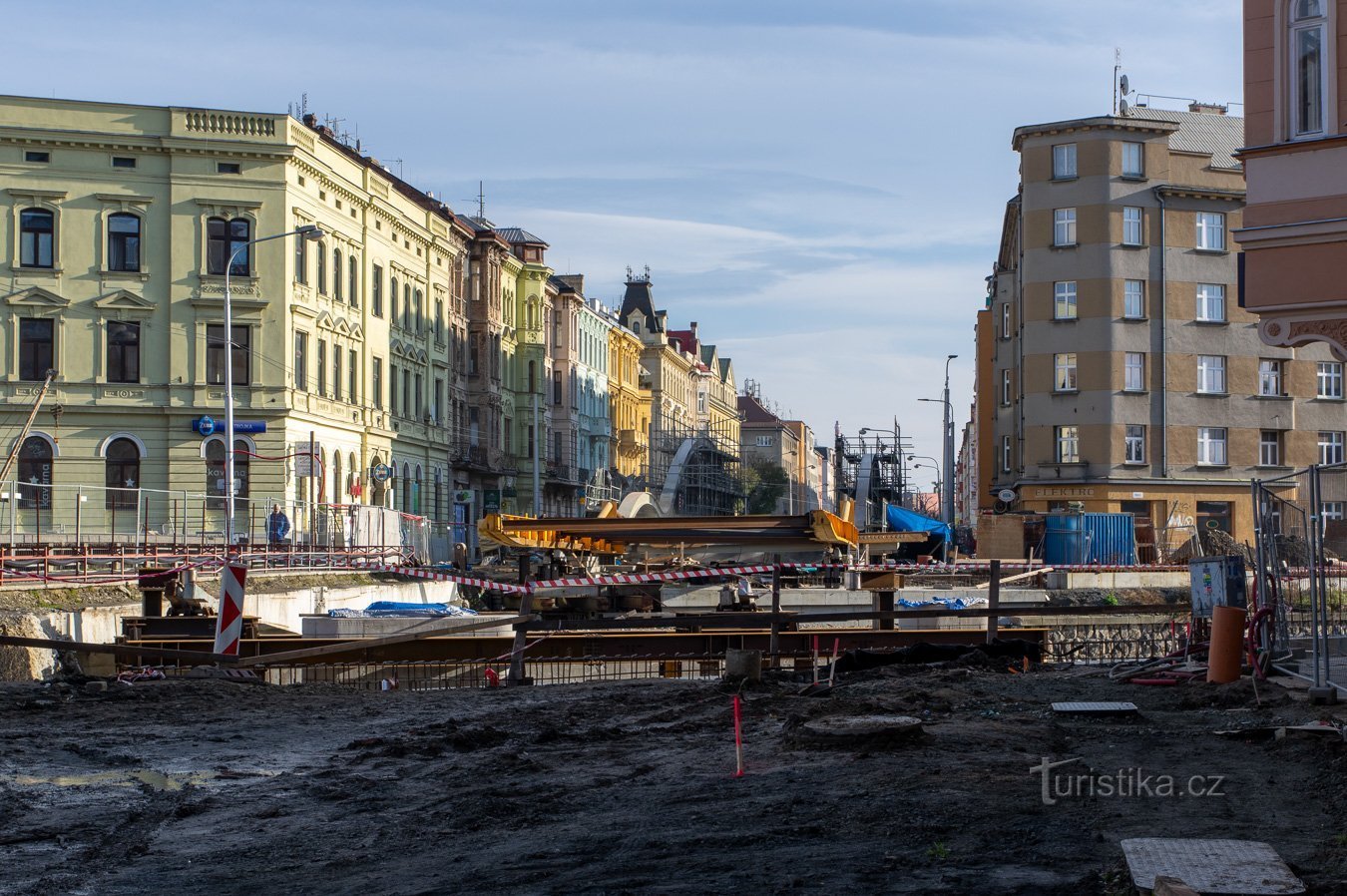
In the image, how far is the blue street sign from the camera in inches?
1875

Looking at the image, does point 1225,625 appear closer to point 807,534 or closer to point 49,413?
point 807,534

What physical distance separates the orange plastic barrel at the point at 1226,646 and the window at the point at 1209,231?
142 ft

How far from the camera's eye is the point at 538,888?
271 inches

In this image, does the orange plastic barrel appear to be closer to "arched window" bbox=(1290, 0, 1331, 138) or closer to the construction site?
the construction site

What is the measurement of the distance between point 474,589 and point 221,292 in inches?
579

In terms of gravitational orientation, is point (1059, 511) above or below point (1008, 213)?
below

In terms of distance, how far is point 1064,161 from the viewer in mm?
54562

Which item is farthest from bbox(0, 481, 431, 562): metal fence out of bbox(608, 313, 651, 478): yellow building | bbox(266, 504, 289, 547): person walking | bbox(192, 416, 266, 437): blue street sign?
bbox(608, 313, 651, 478): yellow building

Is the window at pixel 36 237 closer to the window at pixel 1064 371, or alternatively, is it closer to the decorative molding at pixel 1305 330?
the window at pixel 1064 371

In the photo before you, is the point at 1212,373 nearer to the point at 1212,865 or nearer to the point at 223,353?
the point at 223,353

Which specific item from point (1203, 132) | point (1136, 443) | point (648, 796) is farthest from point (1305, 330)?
point (1203, 132)

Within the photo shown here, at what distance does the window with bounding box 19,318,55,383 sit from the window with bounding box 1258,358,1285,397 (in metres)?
39.6

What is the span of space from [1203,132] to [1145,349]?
34.8 ft

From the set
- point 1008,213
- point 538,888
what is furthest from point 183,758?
point 1008,213
